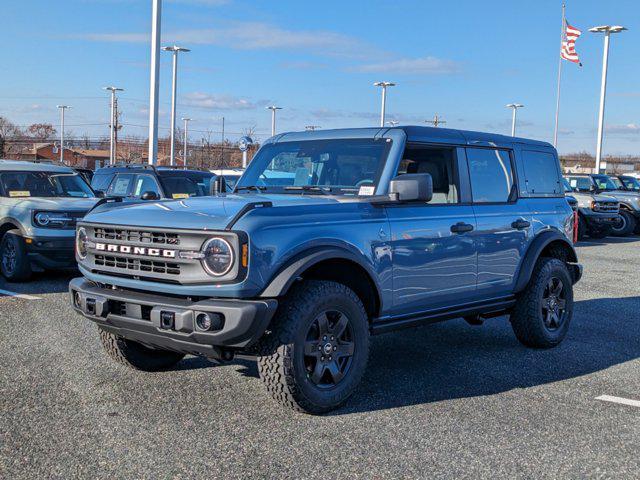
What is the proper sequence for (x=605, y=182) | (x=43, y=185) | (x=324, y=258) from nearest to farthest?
1. (x=324, y=258)
2. (x=43, y=185)
3. (x=605, y=182)

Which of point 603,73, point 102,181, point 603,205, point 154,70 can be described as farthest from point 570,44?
point 102,181

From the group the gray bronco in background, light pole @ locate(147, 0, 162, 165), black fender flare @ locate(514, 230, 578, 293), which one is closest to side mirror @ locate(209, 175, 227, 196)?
black fender flare @ locate(514, 230, 578, 293)

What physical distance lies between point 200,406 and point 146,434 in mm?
599

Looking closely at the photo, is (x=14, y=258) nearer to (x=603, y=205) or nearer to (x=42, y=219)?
(x=42, y=219)

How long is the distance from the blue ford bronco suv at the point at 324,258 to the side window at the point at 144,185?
A: 6.47 metres

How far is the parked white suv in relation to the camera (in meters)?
10.1

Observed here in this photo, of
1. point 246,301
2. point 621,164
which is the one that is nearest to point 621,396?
point 246,301

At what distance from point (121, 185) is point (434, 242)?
887 centimetres

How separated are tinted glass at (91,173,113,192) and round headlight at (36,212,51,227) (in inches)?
138

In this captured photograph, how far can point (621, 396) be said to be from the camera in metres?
5.49

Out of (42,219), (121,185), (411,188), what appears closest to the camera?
(411,188)

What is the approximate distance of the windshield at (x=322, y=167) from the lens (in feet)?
18.5

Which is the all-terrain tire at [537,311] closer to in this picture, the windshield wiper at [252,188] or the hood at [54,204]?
the windshield wiper at [252,188]

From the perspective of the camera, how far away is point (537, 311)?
6.76 meters
